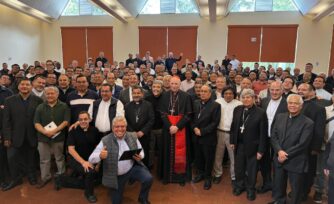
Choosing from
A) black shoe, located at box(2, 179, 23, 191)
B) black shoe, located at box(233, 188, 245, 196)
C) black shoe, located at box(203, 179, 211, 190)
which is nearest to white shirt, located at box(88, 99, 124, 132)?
black shoe, located at box(2, 179, 23, 191)

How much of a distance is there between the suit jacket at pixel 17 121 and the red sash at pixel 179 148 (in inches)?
76.4

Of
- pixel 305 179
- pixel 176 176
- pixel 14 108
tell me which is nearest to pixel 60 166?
pixel 14 108

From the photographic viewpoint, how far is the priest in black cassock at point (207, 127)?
3.67 meters

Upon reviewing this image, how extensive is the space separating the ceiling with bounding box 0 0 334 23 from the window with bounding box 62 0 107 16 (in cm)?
27

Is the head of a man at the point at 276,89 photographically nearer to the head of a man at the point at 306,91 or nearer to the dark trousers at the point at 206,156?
the head of a man at the point at 306,91

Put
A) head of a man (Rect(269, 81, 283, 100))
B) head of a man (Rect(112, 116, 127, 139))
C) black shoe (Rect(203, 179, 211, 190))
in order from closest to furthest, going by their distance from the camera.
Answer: head of a man (Rect(112, 116, 127, 139)), head of a man (Rect(269, 81, 283, 100)), black shoe (Rect(203, 179, 211, 190))

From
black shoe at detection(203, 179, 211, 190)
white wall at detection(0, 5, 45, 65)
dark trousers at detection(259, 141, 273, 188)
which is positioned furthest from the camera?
white wall at detection(0, 5, 45, 65)

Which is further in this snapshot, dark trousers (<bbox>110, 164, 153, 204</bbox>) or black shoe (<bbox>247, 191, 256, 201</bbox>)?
black shoe (<bbox>247, 191, 256, 201</bbox>)

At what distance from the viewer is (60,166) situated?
3766 millimetres

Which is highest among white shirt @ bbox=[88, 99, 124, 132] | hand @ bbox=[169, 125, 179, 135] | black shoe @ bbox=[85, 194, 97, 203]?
white shirt @ bbox=[88, 99, 124, 132]

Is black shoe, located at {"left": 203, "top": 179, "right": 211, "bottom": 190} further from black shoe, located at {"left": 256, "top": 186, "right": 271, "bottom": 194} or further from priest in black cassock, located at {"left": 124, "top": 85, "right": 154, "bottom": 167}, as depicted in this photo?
priest in black cassock, located at {"left": 124, "top": 85, "right": 154, "bottom": 167}

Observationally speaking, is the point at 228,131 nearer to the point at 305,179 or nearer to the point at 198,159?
the point at 198,159

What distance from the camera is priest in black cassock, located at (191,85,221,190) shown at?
3.67 metres

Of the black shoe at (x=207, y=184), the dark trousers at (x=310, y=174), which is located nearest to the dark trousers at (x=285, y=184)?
the dark trousers at (x=310, y=174)
